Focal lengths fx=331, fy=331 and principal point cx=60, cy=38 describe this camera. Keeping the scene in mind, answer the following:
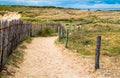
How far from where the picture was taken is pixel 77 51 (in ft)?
64.1

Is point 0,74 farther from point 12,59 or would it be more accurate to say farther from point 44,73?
point 12,59

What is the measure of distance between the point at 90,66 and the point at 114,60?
215 cm

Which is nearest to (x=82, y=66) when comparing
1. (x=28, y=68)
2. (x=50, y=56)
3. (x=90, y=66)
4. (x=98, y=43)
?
(x=90, y=66)

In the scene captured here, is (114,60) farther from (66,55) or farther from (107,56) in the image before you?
(66,55)

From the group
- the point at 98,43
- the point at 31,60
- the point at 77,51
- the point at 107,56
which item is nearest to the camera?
the point at 98,43

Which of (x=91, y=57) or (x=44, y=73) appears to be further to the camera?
(x=91, y=57)

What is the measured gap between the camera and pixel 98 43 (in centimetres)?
1448

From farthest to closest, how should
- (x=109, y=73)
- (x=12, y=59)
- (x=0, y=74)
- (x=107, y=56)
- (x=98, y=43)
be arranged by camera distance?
1. (x=107, y=56)
2. (x=12, y=59)
3. (x=98, y=43)
4. (x=109, y=73)
5. (x=0, y=74)

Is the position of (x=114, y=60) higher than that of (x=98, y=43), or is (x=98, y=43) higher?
(x=98, y=43)

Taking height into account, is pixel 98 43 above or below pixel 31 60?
above

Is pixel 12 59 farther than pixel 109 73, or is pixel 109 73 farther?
pixel 12 59

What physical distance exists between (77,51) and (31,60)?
11.9ft

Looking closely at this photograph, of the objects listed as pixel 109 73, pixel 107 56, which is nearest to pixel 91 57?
pixel 107 56

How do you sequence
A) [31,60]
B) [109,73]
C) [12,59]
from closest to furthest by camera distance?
[109,73] → [12,59] → [31,60]
